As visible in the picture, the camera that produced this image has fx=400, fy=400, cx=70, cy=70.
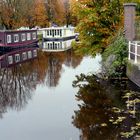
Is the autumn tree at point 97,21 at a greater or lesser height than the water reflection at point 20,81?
greater

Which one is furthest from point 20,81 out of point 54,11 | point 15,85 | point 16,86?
point 54,11

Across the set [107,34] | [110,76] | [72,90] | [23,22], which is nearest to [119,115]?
[72,90]

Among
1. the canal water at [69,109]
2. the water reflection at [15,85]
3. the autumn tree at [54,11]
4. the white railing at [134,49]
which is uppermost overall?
the autumn tree at [54,11]

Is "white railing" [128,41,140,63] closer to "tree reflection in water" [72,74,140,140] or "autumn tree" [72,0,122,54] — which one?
"tree reflection in water" [72,74,140,140]

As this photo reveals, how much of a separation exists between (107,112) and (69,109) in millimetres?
2011

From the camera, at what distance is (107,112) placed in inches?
581

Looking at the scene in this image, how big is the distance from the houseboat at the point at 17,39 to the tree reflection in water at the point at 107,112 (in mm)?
33622

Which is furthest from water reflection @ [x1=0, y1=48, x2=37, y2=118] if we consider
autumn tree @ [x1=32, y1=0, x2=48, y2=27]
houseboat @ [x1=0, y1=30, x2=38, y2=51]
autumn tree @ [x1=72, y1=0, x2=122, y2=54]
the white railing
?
autumn tree @ [x1=32, y1=0, x2=48, y2=27]

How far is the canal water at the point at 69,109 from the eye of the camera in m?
12.6

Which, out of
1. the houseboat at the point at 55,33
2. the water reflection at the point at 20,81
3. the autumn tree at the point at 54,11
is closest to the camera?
the water reflection at the point at 20,81

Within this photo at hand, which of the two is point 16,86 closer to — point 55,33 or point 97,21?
point 97,21

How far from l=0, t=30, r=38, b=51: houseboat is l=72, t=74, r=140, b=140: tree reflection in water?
33622 mm

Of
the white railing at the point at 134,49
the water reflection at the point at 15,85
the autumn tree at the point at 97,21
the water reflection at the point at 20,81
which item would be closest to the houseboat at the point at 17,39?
the water reflection at the point at 20,81

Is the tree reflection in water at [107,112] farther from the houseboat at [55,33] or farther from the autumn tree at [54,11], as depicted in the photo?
the autumn tree at [54,11]
